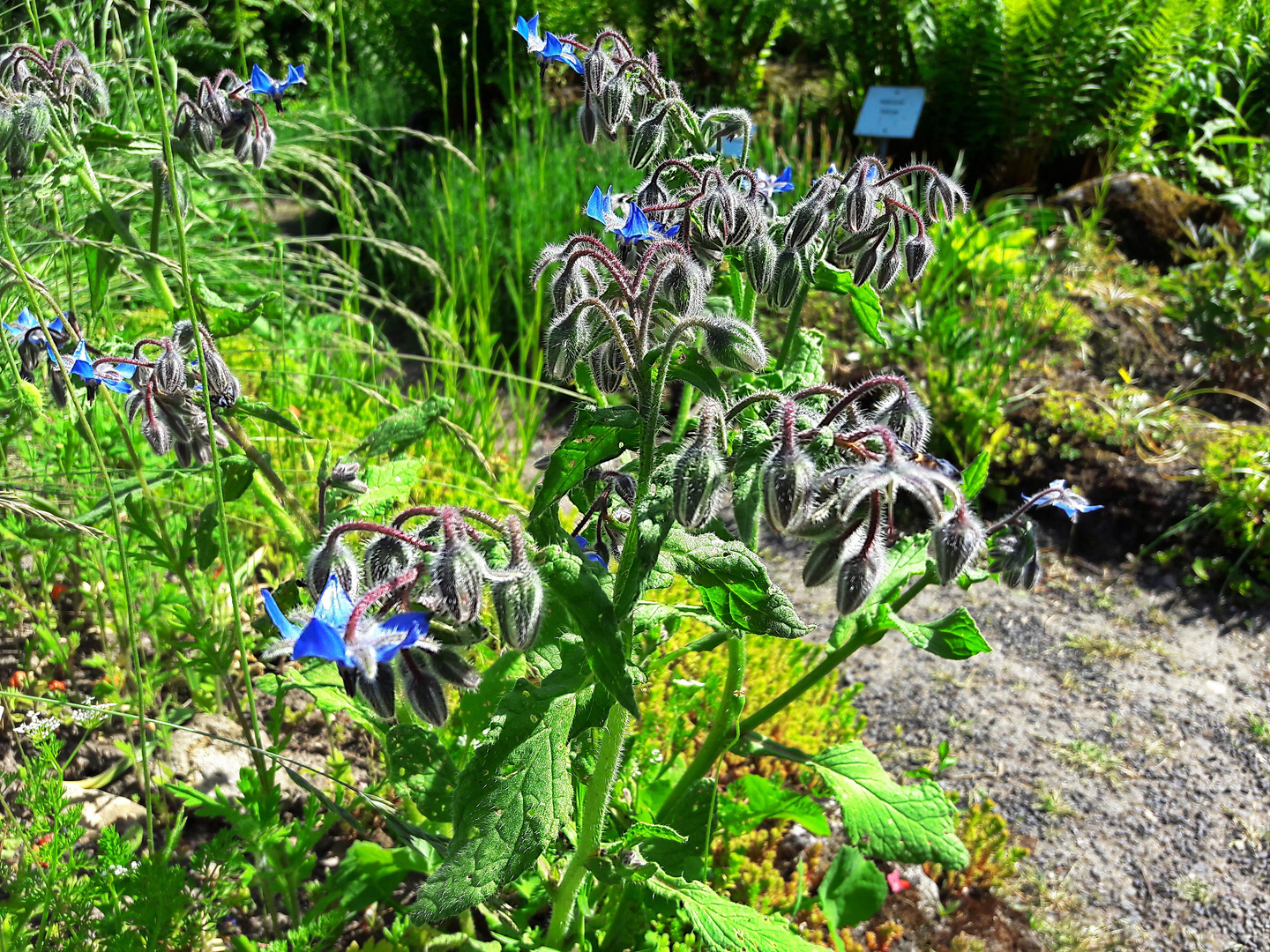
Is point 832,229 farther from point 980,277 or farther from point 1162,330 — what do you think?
point 1162,330

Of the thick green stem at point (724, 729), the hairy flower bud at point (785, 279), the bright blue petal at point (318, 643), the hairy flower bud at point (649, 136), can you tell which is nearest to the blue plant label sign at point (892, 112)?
Result: the hairy flower bud at point (649, 136)

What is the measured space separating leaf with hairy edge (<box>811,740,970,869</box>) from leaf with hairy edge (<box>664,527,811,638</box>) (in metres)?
0.59

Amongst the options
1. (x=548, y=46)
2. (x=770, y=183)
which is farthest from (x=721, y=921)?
(x=548, y=46)

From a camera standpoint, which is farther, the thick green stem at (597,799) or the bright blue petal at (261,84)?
the bright blue petal at (261,84)

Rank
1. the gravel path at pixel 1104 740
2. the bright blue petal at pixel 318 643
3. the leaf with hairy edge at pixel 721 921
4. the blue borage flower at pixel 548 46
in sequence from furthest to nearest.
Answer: the gravel path at pixel 1104 740, the blue borage flower at pixel 548 46, the leaf with hairy edge at pixel 721 921, the bright blue petal at pixel 318 643

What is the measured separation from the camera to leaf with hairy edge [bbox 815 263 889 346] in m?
1.79

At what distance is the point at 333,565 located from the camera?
49.0 inches

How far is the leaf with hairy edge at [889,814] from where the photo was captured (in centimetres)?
170

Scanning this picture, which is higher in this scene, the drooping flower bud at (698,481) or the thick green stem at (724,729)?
the drooping flower bud at (698,481)

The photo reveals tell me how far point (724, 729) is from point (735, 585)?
2.02ft

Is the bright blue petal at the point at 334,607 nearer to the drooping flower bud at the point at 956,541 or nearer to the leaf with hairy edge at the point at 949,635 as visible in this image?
the drooping flower bud at the point at 956,541

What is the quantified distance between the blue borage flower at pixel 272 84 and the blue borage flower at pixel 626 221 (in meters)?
0.82

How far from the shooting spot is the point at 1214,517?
359 centimetres

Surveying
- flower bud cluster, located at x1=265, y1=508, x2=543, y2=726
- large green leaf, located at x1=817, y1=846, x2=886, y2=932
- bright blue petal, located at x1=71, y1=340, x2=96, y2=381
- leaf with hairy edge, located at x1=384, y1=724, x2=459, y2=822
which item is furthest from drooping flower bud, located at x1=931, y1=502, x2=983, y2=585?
bright blue petal, located at x1=71, y1=340, x2=96, y2=381
